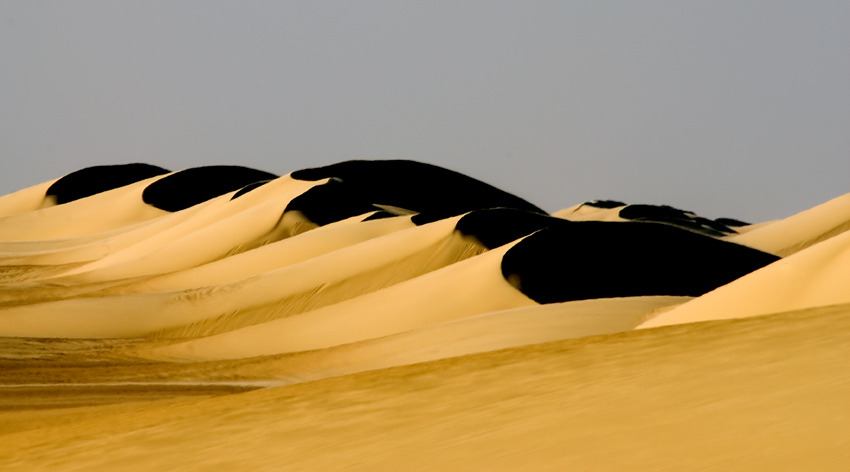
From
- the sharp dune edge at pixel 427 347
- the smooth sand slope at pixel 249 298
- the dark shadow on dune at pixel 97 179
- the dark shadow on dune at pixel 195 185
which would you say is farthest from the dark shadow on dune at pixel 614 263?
the dark shadow on dune at pixel 97 179

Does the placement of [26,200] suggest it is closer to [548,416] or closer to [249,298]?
[249,298]

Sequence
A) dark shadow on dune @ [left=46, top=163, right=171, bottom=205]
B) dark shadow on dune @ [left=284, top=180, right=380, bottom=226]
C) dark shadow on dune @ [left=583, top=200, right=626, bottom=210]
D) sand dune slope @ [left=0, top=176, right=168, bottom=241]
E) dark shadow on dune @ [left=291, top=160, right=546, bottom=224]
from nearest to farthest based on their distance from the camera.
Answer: dark shadow on dune @ [left=284, top=180, right=380, bottom=226], dark shadow on dune @ [left=291, top=160, right=546, bottom=224], sand dune slope @ [left=0, top=176, right=168, bottom=241], dark shadow on dune @ [left=46, top=163, right=171, bottom=205], dark shadow on dune @ [left=583, top=200, right=626, bottom=210]

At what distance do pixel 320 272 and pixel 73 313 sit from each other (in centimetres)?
649

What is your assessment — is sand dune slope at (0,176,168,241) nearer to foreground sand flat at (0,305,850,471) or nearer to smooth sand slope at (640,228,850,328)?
smooth sand slope at (640,228,850,328)

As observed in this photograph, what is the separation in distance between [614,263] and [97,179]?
182 ft

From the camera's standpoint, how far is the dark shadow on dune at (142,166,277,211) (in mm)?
61938

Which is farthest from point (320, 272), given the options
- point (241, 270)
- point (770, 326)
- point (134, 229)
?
point (134, 229)

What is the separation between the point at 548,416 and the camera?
15.7ft

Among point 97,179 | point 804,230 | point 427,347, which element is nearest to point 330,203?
point 804,230

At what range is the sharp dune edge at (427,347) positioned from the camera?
4.38 metres

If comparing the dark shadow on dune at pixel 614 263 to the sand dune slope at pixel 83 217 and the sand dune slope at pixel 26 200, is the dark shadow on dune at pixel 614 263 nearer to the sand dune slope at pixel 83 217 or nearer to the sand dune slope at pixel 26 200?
the sand dune slope at pixel 83 217

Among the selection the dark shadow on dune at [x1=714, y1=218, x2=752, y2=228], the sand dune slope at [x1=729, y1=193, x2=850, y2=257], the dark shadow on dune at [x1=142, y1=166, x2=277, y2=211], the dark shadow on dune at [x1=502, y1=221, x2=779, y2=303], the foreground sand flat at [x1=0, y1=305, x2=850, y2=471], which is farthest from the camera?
the dark shadow on dune at [x1=714, y1=218, x2=752, y2=228]

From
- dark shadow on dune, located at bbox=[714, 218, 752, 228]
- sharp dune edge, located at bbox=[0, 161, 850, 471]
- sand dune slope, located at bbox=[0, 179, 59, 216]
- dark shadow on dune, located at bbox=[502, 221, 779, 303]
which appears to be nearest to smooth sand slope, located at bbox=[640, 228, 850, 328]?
sharp dune edge, located at bbox=[0, 161, 850, 471]

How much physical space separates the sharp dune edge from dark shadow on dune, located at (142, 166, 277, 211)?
573 inches
